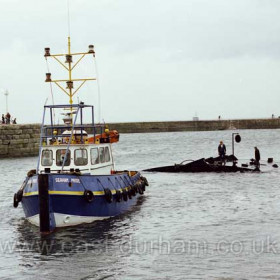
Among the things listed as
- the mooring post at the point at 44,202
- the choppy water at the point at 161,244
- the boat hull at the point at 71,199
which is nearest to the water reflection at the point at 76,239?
the choppy water at the point at 161,244

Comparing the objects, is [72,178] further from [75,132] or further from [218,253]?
[218,253]

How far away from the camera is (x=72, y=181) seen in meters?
21.8

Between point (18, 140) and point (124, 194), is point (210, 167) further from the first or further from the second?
point (18, 140)

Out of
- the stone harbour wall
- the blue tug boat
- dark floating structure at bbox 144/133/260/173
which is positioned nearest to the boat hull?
the blue tug boat

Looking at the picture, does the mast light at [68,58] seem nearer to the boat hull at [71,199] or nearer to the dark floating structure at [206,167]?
the boat hull at [71,199]

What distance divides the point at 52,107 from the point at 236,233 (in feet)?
30.6

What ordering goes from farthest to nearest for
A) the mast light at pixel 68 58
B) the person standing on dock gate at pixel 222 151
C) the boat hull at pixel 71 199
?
the person standing on dock gate at pixel 222 151 → the mast light at pixel 68 58 → the boat hull at pixel 71 199

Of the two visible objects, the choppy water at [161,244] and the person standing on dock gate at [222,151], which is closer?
the choppy water at [161,244]

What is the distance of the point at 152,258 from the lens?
61.8ft

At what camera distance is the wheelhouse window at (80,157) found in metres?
24.1

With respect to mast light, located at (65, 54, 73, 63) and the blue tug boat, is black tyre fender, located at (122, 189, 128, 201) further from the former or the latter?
mast light, located at (65, 54, 73, 63)

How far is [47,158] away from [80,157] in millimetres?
1399

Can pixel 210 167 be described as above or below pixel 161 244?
above


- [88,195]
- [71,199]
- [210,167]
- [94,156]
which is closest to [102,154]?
[94,156]
